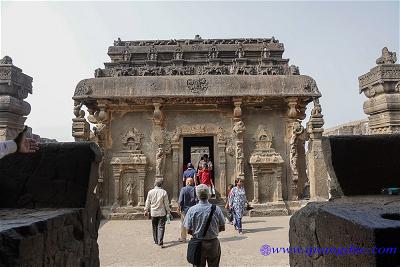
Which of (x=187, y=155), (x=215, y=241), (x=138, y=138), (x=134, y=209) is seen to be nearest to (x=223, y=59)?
(x=187, y=155)

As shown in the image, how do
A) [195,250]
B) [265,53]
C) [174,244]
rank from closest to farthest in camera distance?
1. [195,250]
2. [174,244]
3. [265,53]

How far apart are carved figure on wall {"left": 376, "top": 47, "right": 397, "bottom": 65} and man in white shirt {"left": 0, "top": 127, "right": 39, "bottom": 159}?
11397 mm

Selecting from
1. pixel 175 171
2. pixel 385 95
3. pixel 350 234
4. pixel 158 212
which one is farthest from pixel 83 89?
pixel 385 95

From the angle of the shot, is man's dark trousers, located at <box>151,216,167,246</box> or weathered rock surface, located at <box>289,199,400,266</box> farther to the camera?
man's dark trousers, located at <box>151,216,167,246</box>

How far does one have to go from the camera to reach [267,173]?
33.0 ft

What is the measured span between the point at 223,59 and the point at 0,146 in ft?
48.4

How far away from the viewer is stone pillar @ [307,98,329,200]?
9.49m

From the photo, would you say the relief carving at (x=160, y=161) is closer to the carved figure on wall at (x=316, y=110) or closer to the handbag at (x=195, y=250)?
the carved figure on wall at (x=316, y=110)

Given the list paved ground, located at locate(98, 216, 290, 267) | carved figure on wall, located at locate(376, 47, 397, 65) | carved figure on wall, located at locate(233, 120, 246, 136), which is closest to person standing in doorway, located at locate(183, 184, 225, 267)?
paved ground, located at locate(98, 216, 290, 267)

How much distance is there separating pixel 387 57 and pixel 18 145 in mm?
11597

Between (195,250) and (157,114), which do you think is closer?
(195,250)

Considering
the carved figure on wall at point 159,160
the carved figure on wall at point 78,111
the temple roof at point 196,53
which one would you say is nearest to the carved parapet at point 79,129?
the carved figure on wall at point 78,111

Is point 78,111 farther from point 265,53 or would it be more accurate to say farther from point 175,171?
point 265,53

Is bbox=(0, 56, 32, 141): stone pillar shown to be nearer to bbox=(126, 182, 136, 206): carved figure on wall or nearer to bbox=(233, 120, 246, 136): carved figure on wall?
bbox=(126, 182, 136, 206): carved figure on wall
